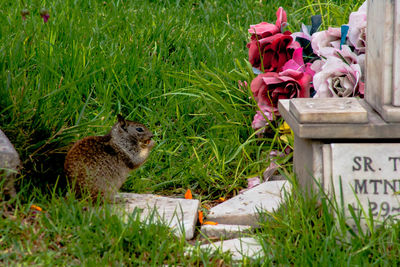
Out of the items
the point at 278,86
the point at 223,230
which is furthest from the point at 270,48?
the point at 223,230

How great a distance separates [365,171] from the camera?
130 inches

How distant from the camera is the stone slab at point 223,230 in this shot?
356cm

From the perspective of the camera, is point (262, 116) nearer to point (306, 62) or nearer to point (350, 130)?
point (306, 62)

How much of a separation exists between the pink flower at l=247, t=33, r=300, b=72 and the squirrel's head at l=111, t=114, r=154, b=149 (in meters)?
1.08

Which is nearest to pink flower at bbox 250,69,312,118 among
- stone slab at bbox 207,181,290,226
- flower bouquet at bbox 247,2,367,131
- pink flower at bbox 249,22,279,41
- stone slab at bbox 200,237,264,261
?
flower bouquet at bbox 247,2,367,131

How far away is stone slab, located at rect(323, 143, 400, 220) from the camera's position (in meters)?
3.29

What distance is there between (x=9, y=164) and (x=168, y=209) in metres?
0.90

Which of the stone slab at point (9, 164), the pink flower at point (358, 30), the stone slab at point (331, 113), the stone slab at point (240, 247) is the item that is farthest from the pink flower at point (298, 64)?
the stone slab at point (9, 164)

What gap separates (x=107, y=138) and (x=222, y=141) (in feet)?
3.46

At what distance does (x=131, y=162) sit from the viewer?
3.88 meters

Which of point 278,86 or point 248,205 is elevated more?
point 278,86

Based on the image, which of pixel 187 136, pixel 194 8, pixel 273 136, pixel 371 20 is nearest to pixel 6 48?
pixel 187 136

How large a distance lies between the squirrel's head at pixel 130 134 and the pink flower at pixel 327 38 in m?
1.34

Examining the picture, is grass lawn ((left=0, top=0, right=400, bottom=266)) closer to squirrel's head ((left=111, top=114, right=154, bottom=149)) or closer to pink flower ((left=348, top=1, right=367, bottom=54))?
squirrel's head ((left=111, top=114, right=154, bottom=149))
